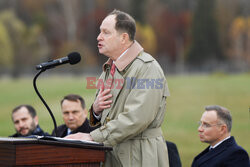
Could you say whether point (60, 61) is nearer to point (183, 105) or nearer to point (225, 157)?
point (225, 157)

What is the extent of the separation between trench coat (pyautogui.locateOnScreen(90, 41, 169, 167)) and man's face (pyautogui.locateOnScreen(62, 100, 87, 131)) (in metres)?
1.93

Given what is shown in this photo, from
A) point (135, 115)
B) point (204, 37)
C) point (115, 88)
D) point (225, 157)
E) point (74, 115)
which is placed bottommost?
point (225, 157)

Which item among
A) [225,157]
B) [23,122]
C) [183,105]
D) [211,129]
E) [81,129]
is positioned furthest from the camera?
[183,105]

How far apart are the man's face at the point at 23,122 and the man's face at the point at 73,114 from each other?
1.92 feet

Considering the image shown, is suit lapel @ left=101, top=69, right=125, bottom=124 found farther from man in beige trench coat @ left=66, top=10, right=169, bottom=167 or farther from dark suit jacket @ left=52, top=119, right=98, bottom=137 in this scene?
dark suit jacket @ left=52, top=119, right=98, bottom=137

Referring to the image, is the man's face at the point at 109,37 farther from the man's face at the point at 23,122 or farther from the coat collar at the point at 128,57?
the man's face at the point at 23,122

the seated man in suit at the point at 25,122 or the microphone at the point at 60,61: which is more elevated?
the microphone at the point at 60,61

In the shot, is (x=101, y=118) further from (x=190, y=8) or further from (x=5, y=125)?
(x=190, y=8)

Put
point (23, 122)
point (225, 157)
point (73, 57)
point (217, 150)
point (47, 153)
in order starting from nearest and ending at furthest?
1. point (47, 153)
2. point (73, 57)
3. point (225, 157)
4. point (217, 150)
5. point (23, 122)

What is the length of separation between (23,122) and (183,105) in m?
24.6

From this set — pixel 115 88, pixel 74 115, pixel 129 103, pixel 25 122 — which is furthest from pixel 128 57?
pixel 25 122

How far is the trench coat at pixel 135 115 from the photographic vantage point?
10.6ft

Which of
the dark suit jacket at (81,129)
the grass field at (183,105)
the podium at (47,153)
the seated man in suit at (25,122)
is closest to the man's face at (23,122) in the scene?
the seated man in suit at (25,122)

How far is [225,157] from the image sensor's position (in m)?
3.93
